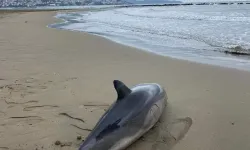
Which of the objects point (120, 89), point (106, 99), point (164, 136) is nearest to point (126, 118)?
point (120, 89)

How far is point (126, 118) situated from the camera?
386 cm

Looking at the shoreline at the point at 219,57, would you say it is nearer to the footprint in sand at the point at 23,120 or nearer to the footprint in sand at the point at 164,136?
the footprint in sand at the point at 164,136

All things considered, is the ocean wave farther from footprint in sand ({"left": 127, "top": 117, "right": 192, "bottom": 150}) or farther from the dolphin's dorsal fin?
the dolphin's dorsal fin

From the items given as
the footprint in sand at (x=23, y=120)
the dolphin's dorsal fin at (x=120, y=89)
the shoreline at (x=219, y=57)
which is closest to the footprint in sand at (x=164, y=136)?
the dolphin's dorsal fin at (x=120, y=89)

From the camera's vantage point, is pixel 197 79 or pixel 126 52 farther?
pixel 126 52

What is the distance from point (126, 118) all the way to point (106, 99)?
169cm

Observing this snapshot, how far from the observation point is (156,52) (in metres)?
10.4

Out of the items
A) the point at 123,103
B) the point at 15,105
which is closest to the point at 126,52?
the point at 15,105

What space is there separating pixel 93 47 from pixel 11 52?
298 cm

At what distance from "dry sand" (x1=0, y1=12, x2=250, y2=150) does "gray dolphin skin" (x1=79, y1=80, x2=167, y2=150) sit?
0.17 meters

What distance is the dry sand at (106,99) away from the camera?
3.99 meters

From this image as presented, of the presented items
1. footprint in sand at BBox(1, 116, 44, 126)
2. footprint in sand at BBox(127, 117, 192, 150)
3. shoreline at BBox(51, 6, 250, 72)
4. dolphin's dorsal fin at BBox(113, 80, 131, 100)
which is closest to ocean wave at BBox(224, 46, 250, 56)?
shoreline at BBox(51, 6, 250, 72)

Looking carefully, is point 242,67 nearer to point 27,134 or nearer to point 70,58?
point 70,58

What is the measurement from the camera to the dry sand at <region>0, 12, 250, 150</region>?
13.1 feet
